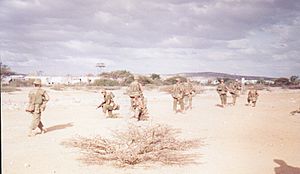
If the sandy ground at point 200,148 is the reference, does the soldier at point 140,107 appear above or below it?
above

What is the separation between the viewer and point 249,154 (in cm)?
924

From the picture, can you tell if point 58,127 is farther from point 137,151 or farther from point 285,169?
point 285,169

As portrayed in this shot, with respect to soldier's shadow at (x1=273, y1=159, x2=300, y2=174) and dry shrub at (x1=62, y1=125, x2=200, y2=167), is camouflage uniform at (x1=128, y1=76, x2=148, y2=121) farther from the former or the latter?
soldier's shadow at (x1=273, y1=159, x2=300, y2=174)

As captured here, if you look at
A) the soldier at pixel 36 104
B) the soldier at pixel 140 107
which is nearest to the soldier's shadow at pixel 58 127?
the soldier at pixel 36 104

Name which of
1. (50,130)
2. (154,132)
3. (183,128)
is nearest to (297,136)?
(183,128)

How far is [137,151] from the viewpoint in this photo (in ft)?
27.3

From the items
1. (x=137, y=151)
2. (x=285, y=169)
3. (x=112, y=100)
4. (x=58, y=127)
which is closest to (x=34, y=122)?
(x=58, y=127)

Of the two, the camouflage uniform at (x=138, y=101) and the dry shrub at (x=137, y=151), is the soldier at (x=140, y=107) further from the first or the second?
the dry shrub at (x=137, y=151)

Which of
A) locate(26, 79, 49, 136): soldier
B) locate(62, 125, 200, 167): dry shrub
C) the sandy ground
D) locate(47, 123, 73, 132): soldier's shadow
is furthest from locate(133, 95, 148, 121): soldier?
locate(62, 125, 200, 167): dry shrub

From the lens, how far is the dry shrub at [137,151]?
8203 millimetres

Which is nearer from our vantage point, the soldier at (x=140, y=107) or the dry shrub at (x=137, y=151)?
the dry shrub at (x=137, y=151)

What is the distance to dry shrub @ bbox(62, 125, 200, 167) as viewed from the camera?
8203 millimetres

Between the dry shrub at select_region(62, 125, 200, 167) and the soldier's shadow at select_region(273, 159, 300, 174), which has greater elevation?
the dry shrub at select_region(62, 125, 200, 167)

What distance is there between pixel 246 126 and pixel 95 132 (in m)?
5.39
